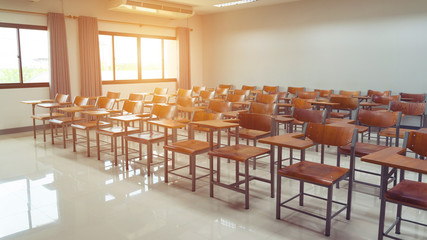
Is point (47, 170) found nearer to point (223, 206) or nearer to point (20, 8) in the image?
point (223, 206)

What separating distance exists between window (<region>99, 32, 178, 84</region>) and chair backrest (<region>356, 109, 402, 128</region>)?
251 inches

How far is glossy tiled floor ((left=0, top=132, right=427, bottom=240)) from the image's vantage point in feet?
9.00

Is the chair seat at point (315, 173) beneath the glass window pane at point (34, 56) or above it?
beneath

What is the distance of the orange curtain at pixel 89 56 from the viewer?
A: 776 cm

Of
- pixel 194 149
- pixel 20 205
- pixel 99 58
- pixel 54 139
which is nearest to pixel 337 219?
pixel 194 149

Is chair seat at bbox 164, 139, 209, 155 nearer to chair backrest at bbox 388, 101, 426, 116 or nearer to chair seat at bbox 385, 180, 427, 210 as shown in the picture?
chair seat at bbox 385, 180, 427, 210

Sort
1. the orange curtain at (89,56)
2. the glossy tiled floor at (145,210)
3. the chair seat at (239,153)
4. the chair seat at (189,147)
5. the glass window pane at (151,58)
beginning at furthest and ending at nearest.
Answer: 1. the glass window pane at (151,58)
2. the orange curtain at (89,56)
3. the chair seat at (189,147)
4. the chair seat at (239,153)
5. the glossy tiled floor at (145,210)

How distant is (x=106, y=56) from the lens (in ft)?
28.2

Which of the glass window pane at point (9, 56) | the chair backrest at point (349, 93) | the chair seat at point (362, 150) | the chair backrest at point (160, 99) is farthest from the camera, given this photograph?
the chair backrest at point (349, 93)

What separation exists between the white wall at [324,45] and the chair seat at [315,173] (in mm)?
5189

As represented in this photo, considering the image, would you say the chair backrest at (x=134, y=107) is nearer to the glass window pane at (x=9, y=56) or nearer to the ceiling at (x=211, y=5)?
the glass window pane at (x=9, y=56)

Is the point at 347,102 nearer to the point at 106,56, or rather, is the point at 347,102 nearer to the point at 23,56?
the point at 106,56

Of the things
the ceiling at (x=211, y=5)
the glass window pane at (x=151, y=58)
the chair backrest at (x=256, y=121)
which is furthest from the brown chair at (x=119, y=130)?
the glass window pane at (x=151, y=58)

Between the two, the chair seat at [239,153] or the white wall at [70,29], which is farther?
the white wall at [70,29]
